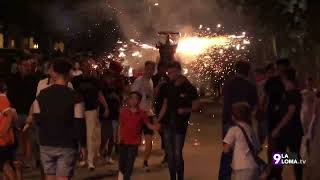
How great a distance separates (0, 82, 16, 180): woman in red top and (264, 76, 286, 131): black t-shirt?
348cm

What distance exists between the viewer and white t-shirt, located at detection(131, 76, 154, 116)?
12328mm

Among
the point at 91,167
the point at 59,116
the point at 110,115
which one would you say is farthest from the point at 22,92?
the point at 59,116

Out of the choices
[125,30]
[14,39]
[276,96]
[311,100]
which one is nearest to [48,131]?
[276,96]

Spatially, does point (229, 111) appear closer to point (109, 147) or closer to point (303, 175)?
point (303, 175)

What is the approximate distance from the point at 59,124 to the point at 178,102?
2998mm

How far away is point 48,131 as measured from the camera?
693 centimetres

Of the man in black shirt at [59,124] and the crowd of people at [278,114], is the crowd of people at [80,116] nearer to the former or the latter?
the man in black shirt at [59,124]

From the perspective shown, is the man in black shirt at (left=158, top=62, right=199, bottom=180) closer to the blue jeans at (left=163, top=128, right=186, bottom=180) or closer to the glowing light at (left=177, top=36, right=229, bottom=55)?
the blue jeans at (left=163, top=128, right=186, bottom=180)

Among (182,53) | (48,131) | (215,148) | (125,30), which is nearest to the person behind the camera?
(48,131)

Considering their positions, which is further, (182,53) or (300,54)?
(182,53)

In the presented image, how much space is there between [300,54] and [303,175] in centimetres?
169

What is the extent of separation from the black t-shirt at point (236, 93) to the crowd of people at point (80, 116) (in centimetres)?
69

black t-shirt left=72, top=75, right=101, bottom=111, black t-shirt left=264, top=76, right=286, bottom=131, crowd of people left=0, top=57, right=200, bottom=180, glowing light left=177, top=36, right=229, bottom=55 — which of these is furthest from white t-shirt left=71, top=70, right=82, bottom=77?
glowing light left=177, top=36, right=229, bottom=55

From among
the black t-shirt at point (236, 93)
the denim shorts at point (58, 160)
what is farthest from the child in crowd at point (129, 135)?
the denim shorts at point (58, 160)
